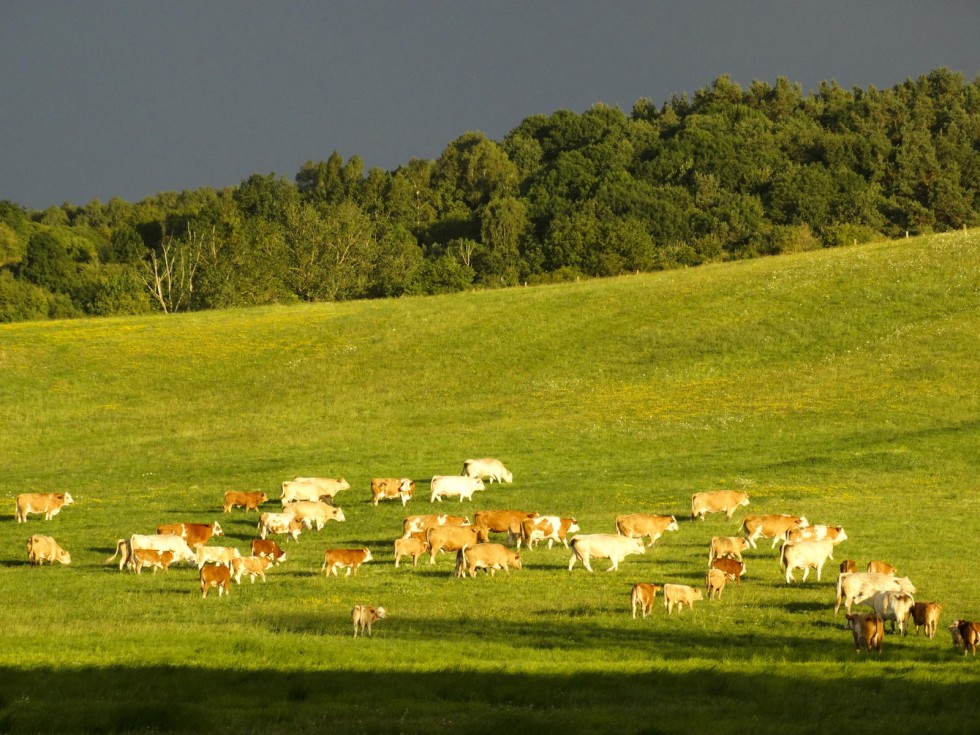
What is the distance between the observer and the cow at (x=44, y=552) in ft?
91.1

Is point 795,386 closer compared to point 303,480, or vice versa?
point 303,480

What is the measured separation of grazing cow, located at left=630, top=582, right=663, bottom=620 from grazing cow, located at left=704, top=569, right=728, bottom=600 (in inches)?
69.8

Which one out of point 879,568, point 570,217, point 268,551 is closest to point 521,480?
point 268,551

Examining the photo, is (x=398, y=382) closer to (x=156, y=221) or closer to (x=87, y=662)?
(x=87, y=662)

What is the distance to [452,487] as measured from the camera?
37.1m

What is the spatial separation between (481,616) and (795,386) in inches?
1417

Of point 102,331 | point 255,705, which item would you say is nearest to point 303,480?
point 255,705

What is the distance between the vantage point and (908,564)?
82.2 feet

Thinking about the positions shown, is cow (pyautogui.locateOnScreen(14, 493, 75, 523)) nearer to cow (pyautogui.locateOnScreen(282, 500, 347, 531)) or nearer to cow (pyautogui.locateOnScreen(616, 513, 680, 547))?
cow (pyautogui.locateOnScreen(282, 500, 347, 531))

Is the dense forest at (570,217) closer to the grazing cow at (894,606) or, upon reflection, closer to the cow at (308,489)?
the cow at (308,489)

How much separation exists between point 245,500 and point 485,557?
13.2m

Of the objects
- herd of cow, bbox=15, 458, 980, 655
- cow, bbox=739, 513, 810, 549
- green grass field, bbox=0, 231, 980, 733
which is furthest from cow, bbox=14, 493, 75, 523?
cow, bbox=739, 513, 810, 549

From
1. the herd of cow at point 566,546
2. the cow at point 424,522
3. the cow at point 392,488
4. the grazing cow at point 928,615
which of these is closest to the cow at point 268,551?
the herd of cow at point 566,546

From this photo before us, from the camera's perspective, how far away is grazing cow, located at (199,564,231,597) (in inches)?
925
